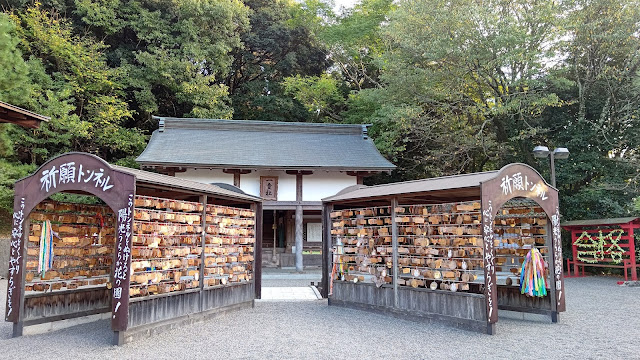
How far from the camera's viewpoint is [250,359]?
518cm

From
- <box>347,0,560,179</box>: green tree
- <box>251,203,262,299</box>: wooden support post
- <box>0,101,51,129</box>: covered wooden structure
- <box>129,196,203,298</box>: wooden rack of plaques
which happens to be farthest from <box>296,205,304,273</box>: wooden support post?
<box>0,101,51,129</box>: covered wooden structure

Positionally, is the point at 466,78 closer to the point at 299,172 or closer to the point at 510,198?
the point at 299,172

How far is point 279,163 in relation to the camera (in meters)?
16.1

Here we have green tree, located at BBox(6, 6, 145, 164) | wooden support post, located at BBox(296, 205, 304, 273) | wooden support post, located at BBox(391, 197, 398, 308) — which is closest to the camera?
wooden support post, located at BBox(391, 197, 398, 308)

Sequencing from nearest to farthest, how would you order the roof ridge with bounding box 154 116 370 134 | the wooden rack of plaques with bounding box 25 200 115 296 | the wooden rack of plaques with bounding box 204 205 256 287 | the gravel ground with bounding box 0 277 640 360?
the gravel ground with bounding box 0 277 640 360, the wooden rack of plaques with bounding box 25 200 115 296, the wooden rack of plaques with bounding box 204 205 256 287, the roof ridge with bounding box 154 116 370 134

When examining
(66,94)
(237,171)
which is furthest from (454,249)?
(66,94)

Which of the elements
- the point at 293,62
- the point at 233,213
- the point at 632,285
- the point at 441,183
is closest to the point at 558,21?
the point at 632,285

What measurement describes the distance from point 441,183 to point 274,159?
1001 cm

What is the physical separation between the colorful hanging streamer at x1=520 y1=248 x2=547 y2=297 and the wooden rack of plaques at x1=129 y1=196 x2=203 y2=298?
5.70 meters

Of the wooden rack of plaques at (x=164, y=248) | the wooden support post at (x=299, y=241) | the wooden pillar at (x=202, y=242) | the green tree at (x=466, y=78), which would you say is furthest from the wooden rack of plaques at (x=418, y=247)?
the green tree at (x=466, y=78)

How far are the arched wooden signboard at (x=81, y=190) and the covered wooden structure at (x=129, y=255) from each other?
0.01 metres

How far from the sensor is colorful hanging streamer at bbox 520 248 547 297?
718cm

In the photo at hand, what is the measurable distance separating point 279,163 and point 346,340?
34.6ft

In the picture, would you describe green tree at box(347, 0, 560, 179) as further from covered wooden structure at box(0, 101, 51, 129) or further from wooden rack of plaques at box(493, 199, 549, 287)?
covered wooden structure at box(0, 101, 51, 129)
